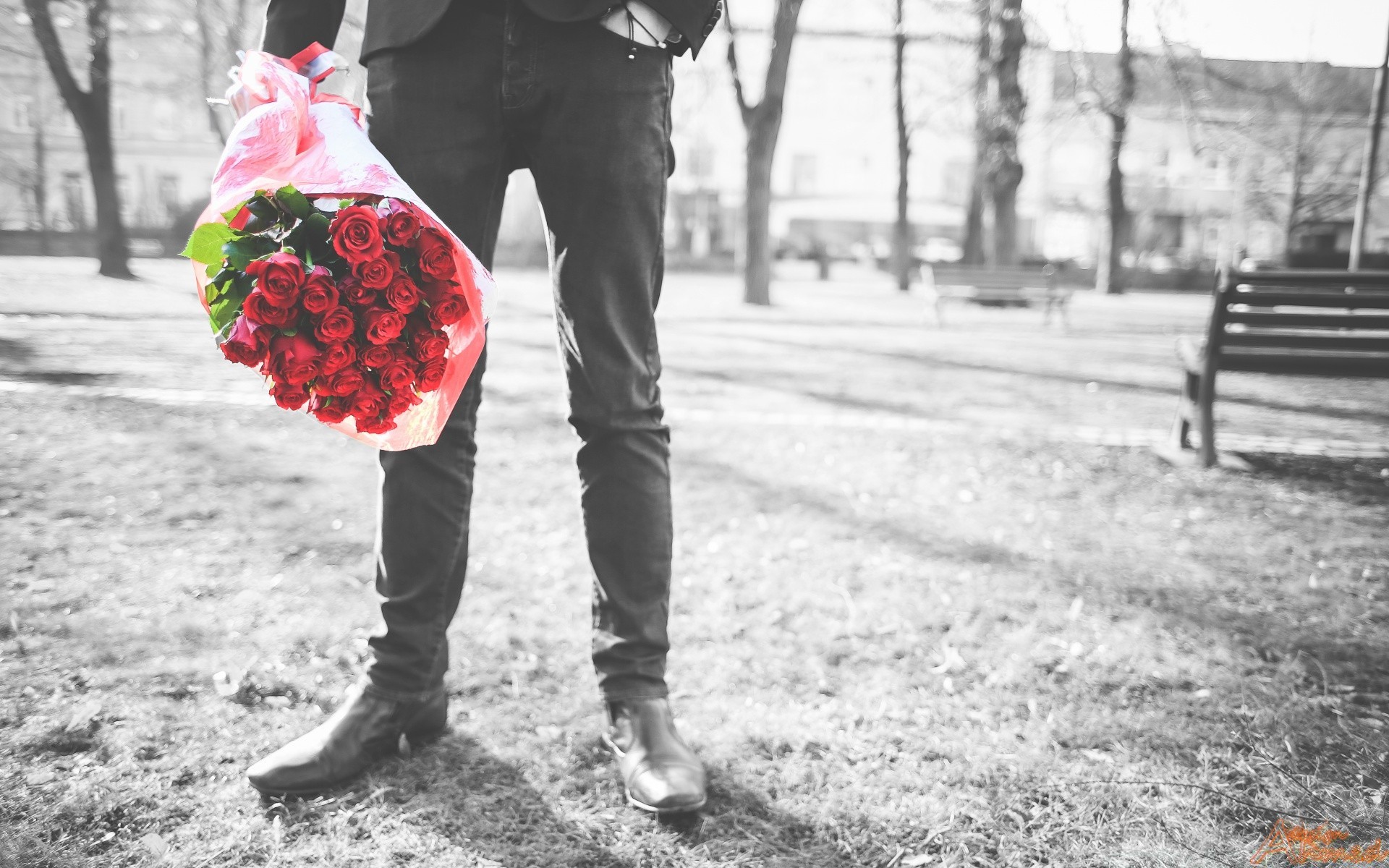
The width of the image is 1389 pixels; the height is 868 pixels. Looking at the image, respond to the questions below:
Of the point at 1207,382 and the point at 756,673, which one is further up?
the point at 1207,382

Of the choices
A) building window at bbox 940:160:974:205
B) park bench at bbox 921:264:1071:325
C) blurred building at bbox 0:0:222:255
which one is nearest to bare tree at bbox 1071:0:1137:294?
park bench at bbox 921:264:1071:325

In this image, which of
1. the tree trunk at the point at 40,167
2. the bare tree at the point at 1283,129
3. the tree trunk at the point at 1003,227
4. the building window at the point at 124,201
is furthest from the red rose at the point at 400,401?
the tree trunk at the point at 1003,227

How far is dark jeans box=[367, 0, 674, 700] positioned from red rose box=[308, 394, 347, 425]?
32 centimetres

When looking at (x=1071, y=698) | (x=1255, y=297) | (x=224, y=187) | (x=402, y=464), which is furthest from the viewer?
(x=1255, y=297)

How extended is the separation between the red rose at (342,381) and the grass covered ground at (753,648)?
801mm

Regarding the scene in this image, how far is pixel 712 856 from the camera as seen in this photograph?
5.29ft

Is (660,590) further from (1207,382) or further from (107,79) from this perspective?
(107,79)

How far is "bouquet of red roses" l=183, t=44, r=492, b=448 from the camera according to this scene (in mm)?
1418

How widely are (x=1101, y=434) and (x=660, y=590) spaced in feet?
14.1

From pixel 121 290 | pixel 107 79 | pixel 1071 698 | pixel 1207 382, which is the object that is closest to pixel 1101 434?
pixel 1207 382

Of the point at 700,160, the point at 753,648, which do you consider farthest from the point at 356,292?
the point at 700,160

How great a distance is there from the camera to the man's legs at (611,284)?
5.55 feet

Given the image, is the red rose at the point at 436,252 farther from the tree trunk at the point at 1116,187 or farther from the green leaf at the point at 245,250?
the tree trunk at the point at 1116,187

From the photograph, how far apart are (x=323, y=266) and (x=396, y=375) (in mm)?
203
